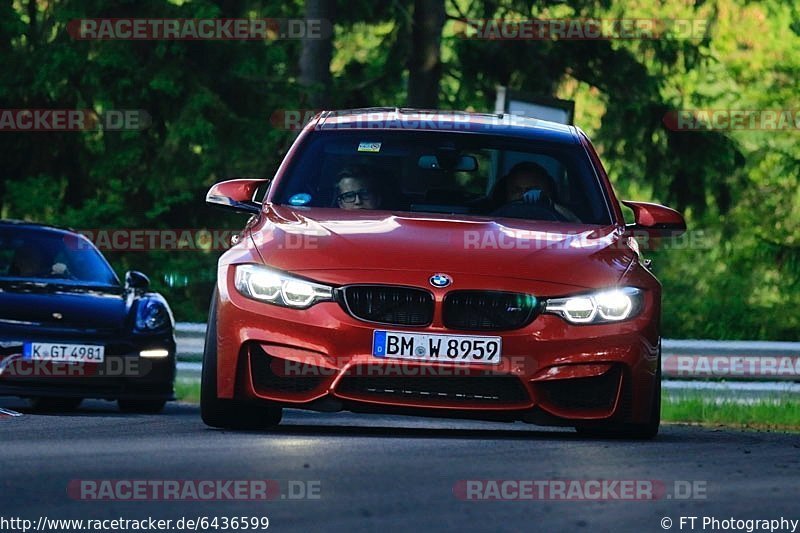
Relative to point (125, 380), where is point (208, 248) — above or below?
below

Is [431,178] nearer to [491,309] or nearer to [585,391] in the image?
[491,309]

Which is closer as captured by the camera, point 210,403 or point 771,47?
point 210,403

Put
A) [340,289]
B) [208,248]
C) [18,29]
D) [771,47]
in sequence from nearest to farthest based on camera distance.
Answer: [340,289], [18,29], [208,248], [771,47]

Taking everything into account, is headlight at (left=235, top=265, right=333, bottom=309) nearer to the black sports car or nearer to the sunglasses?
the sunglasses

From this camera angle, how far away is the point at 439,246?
9039 mm

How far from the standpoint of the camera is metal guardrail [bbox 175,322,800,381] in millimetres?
15883

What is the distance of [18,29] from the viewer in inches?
1064

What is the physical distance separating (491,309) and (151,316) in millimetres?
6076

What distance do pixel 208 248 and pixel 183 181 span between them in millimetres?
2582

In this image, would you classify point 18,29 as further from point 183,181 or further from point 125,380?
point 125,380

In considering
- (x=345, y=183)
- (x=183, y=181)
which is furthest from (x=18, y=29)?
(x=345, y=183)

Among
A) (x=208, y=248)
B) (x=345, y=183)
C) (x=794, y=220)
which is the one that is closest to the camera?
(x=345, y=183)

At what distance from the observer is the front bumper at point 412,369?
345 inches

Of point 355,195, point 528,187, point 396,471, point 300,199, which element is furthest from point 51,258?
point 396,471
